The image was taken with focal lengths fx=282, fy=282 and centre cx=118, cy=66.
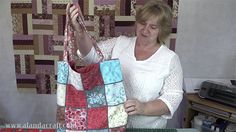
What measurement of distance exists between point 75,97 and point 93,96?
70 millimetres

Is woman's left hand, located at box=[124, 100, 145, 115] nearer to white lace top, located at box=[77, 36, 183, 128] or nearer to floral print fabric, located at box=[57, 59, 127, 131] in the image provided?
floral print fabric, located at box=[57, 59, 127, 131]

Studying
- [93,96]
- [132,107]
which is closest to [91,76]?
[93,96]

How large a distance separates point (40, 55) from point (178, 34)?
1.03 metres

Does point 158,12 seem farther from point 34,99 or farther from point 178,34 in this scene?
point 34,99

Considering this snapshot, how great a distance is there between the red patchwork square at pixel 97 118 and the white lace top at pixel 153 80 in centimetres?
27

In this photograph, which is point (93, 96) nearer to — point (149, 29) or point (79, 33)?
point (79, 33)

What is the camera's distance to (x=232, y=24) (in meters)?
2.04

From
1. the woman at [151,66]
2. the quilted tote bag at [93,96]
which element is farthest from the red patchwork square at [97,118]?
the woman at [151,66]

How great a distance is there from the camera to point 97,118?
1.07 metres

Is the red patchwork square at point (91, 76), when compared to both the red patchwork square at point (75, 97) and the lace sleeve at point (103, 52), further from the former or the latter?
the lace sleeve at point (103, 52)

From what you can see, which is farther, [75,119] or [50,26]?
[50,26]

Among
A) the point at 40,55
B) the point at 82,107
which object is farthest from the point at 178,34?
the point at 82,107

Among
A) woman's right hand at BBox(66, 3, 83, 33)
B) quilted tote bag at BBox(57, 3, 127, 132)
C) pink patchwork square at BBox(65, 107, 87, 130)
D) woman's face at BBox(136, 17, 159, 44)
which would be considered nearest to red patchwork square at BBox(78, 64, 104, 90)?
quilted tote bag at BBox(57, 3, 127, 132)

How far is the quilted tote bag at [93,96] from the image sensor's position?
3.51 ft
